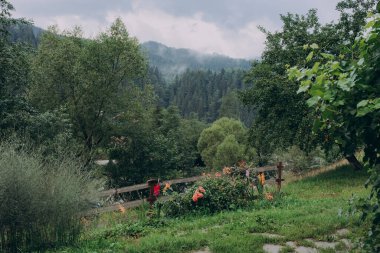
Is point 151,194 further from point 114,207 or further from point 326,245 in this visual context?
point 326,245

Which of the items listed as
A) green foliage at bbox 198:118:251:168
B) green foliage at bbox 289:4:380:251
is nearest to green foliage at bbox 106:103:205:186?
green foliage at bbox 198:118:251:168

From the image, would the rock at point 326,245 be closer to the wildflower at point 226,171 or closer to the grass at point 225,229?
the grass at point 225,229

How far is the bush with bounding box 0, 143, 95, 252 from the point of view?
8.46 meters

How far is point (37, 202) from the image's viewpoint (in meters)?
8.63

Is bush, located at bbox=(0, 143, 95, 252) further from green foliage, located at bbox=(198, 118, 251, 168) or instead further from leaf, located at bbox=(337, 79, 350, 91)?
green foliage, located at bbox=(198, 118, 251, 168)

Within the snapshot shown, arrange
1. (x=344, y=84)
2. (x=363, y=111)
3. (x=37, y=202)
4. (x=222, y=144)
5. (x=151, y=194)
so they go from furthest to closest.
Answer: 1. (x=222, y=144)
2. (x=151, y=194)
3. (x=37, y=202)
4. (x=344, y=84)
5. (x=363, y=111)

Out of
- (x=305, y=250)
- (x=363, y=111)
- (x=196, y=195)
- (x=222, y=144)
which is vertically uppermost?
(x=363, y=111)

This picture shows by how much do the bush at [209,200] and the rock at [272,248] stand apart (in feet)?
13.2

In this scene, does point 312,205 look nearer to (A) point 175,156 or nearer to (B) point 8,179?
(B) point 8,179

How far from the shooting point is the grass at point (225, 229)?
26.3ft

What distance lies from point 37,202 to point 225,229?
4.06 meters

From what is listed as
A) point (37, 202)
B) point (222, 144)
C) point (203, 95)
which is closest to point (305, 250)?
point (37, 202)

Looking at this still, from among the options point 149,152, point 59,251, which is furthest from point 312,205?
point 149,152

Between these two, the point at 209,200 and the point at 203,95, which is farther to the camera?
the point at 203,95
